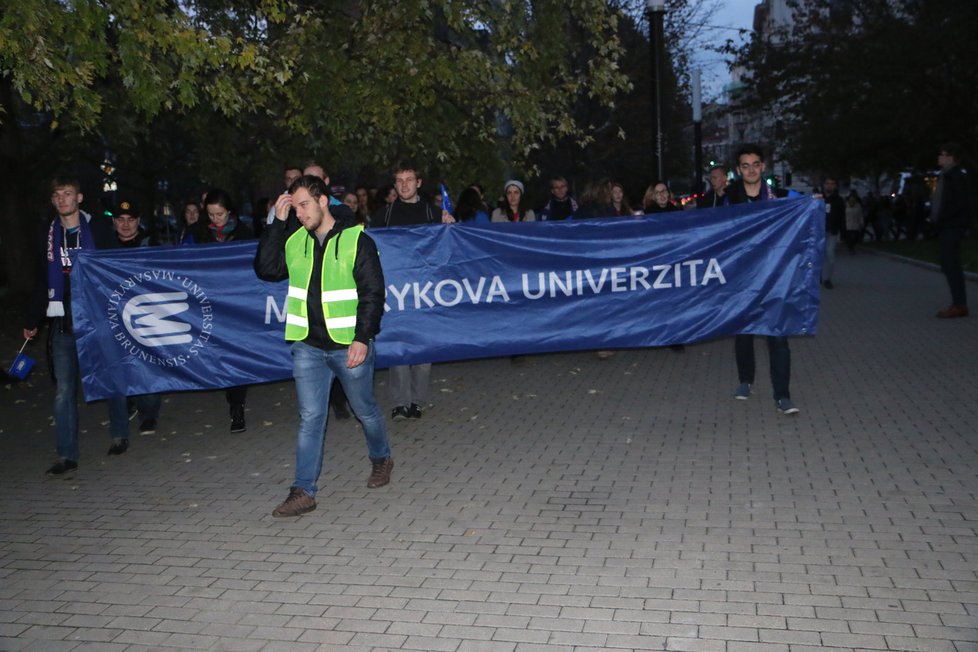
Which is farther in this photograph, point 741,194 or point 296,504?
point 741,194

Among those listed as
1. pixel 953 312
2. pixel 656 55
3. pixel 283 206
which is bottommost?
pixel 953 312

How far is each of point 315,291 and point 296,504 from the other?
1.21 metres

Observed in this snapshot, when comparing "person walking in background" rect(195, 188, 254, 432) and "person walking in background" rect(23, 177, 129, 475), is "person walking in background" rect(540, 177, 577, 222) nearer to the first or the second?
"person walking in background" rect(195, 188, 254, 432)

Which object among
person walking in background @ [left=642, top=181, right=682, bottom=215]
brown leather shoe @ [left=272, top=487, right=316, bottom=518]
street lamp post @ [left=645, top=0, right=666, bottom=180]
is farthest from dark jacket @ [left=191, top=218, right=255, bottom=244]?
street lamp post @ [left=645, top=0, right=666, bottom=180]

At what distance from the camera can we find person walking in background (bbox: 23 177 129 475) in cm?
802

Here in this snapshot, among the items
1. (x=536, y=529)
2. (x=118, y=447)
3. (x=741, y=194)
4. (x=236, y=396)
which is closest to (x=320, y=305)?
(x=536, y=529)

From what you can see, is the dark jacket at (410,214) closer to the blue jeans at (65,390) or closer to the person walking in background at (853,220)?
the blue jeans at (65,390)

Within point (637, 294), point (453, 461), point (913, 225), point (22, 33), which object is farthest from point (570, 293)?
point (913, 225)

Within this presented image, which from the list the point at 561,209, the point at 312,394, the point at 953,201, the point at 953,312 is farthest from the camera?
the point at 953,312

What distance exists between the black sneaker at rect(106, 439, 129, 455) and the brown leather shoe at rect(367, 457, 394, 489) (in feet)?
7.93

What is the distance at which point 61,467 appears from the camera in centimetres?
804

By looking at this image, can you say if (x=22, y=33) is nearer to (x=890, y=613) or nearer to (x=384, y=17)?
(x=384, y=17)

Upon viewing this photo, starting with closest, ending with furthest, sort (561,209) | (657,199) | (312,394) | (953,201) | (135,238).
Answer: (312,394)
(135,238)
(561,209)
(657,199)
(953,201)

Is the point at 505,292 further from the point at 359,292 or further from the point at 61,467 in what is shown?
the point at 61,467
